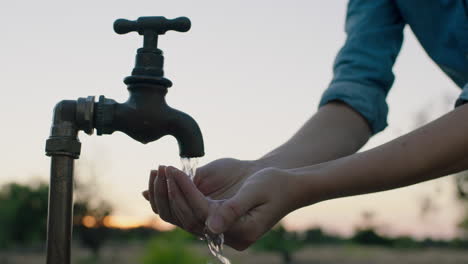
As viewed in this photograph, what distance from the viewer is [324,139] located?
159 centimetres

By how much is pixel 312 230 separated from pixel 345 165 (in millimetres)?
20045

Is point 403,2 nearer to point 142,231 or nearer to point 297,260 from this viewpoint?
point 297,260

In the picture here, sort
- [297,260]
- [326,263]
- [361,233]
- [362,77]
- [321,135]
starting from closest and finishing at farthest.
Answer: [321,135], [362,77], [326,263], [297,260], [361,233]

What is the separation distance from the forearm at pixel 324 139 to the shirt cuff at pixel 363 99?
0.02 m

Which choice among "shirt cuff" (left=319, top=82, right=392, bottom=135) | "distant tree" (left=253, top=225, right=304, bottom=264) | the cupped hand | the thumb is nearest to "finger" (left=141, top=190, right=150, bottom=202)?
the cupped hand

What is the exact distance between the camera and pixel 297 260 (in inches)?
774

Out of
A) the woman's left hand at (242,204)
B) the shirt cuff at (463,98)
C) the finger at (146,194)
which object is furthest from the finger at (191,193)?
the shirt cuff at (463,98)

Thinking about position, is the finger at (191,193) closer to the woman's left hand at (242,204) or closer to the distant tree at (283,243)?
the woman's left hand at (242,204)

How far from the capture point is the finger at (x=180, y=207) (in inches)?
44.9

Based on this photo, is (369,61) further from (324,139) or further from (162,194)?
(162,194)

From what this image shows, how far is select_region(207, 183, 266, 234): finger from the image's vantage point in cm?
106

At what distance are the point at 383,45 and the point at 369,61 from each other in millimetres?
92

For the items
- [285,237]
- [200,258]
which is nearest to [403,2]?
[200,258]

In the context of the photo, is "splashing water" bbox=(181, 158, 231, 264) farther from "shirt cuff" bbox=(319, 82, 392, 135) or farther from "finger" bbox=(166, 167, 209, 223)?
"shirt cuff" bbox=(319, 82, 392, 135)
